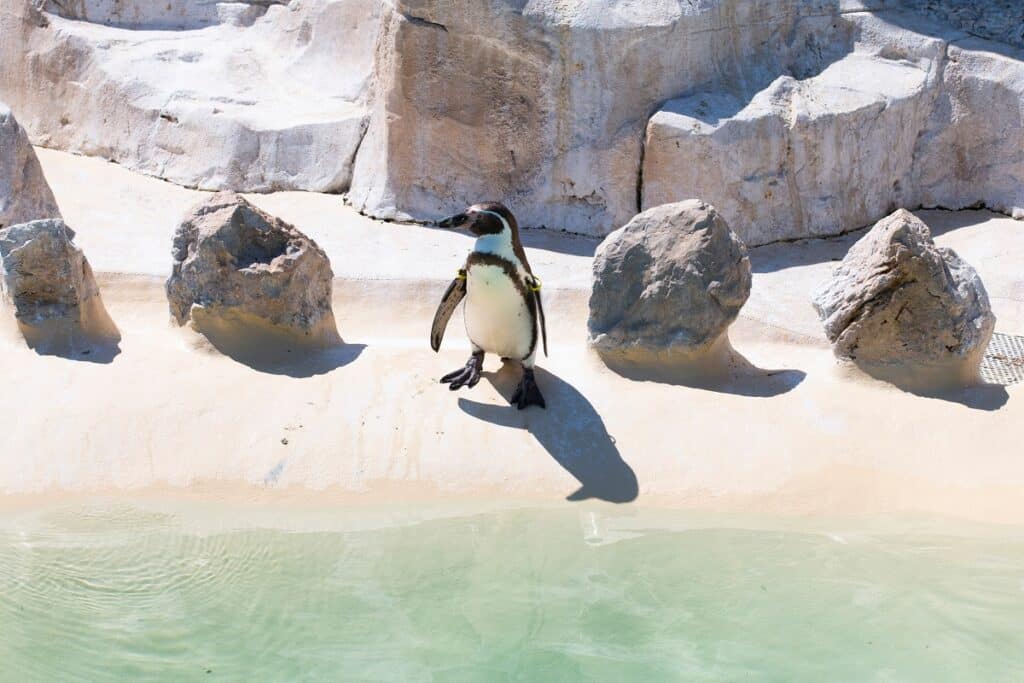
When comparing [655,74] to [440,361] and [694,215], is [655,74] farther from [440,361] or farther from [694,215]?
[440,361]

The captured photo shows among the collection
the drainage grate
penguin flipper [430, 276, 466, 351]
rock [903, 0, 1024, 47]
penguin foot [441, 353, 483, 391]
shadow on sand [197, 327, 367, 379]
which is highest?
rock [903, 0, 1024, 47]

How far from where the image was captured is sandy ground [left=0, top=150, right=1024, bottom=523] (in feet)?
16.6

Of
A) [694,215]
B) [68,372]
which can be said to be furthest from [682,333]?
[68,372]

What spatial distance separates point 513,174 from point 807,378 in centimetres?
394

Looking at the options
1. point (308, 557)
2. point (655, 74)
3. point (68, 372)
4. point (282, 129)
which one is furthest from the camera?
point (282, 129)

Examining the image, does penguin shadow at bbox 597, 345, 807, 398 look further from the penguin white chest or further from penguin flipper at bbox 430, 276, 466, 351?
penguin flipper at bbox 430, 276, 466, 351

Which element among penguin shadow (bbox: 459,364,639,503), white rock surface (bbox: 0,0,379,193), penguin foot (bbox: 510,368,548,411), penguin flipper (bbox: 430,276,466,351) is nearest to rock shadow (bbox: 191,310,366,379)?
penguin flipper (bbox: 430,276,466,351)

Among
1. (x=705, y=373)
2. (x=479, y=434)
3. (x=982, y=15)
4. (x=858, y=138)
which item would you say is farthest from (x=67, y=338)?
(x=982, y=15)

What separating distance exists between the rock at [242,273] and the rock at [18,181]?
235cm

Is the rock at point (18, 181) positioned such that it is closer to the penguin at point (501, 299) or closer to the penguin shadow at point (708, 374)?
the penguin at point (501, 299)

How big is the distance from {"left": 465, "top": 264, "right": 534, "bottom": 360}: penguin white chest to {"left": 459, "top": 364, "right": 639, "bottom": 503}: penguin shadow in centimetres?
24

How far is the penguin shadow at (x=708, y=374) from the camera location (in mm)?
5719

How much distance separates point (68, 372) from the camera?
18.3 feet

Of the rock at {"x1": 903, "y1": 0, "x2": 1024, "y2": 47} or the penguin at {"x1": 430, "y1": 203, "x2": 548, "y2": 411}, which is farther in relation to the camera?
the rock at {"x1": 903, "y1": 0, "x2": 1024, "y2": 47}
